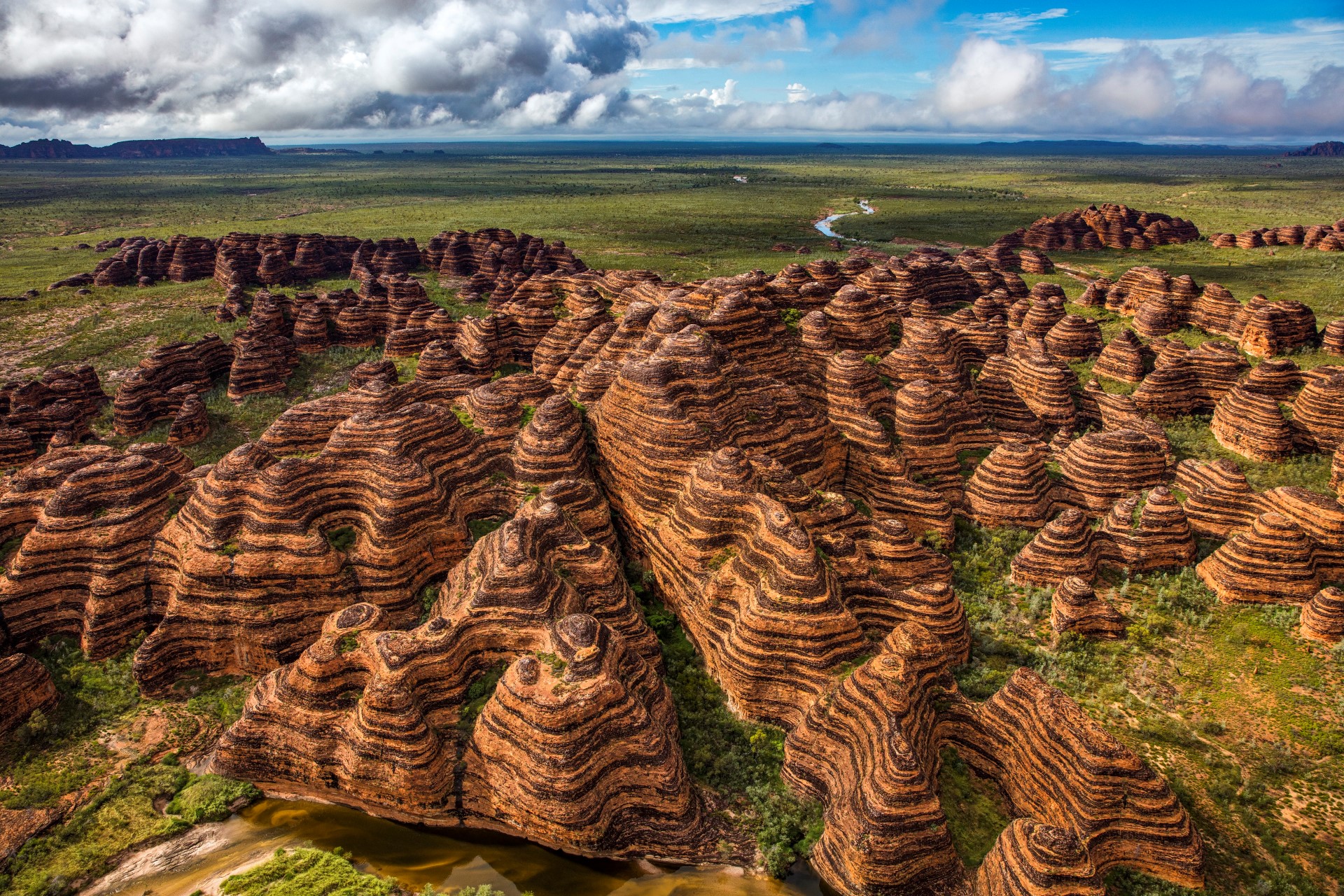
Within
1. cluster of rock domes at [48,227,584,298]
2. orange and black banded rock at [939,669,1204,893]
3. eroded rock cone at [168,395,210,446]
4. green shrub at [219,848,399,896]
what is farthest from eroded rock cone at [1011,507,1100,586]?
cluster of rock domes at [48,227,584,298]

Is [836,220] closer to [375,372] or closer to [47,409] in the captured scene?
[375,372]

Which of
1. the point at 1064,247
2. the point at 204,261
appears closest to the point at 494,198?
the point at 204,261

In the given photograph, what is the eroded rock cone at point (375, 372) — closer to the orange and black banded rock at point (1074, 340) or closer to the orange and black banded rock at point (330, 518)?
the orange and black banded rock at point (330, 518)

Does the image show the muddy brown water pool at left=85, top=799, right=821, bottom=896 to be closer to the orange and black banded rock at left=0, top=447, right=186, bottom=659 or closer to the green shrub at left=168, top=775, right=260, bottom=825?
the green shrub at left=168, top=775, right=260, bottom=825

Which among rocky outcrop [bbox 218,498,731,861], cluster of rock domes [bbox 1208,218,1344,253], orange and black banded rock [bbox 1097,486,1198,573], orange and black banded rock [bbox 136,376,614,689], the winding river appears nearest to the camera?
rocky outcrop [bbox 218,498,731,861]

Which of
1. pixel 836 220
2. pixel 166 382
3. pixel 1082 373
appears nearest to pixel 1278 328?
pixel 1082 373

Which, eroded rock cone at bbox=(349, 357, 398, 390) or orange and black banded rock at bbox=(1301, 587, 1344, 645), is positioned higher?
eroded rock cone at bbox=(349, 357, 398, 390)
